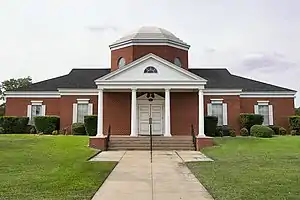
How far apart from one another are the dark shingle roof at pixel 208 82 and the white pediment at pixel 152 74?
24.7 feet

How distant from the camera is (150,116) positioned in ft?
89.2

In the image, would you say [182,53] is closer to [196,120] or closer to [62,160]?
[196,120]

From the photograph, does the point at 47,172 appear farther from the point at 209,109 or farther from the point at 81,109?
the point at 209,109

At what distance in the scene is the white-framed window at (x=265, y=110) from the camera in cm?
3153

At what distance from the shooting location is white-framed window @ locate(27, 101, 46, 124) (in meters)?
31.7

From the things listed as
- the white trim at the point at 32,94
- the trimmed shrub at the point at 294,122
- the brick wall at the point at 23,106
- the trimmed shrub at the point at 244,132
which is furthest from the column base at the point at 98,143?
the trimmed shrub at the point at 294,122

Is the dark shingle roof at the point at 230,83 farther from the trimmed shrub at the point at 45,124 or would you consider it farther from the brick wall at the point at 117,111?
the trimmed shrub at the point at 45,124

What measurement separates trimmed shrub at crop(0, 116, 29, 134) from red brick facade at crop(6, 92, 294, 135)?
148 centimetres

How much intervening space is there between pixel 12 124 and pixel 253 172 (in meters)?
24.0

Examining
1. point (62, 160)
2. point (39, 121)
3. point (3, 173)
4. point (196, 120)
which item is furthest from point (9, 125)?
point (3, 173)

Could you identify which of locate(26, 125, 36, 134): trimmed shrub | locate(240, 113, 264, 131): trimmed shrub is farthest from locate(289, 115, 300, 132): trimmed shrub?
locate(26, 125, 36, 134): trimmed shrub


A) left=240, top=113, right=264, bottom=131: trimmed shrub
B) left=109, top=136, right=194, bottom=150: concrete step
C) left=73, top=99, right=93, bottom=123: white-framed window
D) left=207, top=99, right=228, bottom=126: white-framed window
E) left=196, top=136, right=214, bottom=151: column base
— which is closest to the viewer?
left=196, top=136, right=214, bottom=151: column base

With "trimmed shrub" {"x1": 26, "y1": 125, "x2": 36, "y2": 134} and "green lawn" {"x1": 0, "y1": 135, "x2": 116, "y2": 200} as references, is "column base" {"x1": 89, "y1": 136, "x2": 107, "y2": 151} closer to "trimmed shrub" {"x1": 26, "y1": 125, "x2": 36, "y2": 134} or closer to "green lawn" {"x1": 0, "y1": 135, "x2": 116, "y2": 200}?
"green lawn" {"x1": 0, "y1": 135, "x2": 116, "y2": 200}

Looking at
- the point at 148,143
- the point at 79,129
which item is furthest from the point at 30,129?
the point at 148,143
